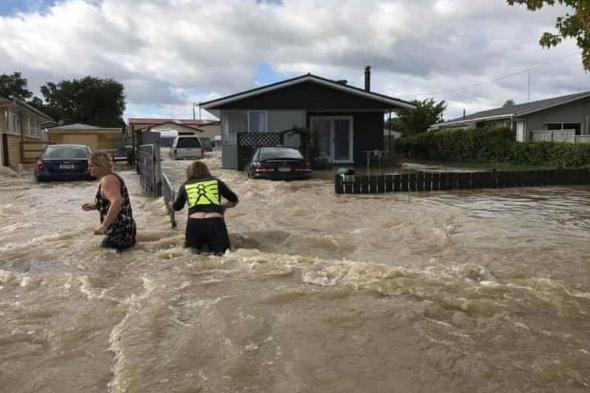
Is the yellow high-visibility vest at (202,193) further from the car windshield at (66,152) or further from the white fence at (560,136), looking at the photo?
the white fence at (560,136)

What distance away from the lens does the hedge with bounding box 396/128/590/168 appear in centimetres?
2433

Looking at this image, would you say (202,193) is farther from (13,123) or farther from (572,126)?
(572,126)

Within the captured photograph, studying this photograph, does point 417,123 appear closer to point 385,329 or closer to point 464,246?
point 464,246

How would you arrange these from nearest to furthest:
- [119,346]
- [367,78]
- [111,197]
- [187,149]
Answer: [119,346] → [111,197] → [367,78] → [187,149]

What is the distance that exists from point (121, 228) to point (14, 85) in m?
78.2

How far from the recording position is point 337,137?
26641mm

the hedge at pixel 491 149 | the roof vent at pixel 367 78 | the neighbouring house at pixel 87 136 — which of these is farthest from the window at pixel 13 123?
the hedge at pixel 491 149

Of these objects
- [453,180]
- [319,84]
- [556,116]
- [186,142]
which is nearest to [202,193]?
[453,180]

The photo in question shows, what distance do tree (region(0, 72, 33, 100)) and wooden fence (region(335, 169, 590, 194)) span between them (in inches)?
2775

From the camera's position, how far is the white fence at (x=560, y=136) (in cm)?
2775

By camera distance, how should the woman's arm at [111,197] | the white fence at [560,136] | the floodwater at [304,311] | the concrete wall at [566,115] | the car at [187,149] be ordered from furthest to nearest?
the car at [187,149]
the concrete wall at [566,115]
the white fence at [560,136]
the woman's arm at [111,197]
the floodwater at [304,311]

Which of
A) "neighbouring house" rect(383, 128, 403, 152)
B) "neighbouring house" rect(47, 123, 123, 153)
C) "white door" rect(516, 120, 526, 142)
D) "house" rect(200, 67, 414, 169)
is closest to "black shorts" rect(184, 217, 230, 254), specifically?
"house" rect(200, 67, 414, 169)

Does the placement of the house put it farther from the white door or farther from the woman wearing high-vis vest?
the woman wearing high-vis vest

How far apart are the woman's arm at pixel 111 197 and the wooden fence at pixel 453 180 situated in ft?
28.7
